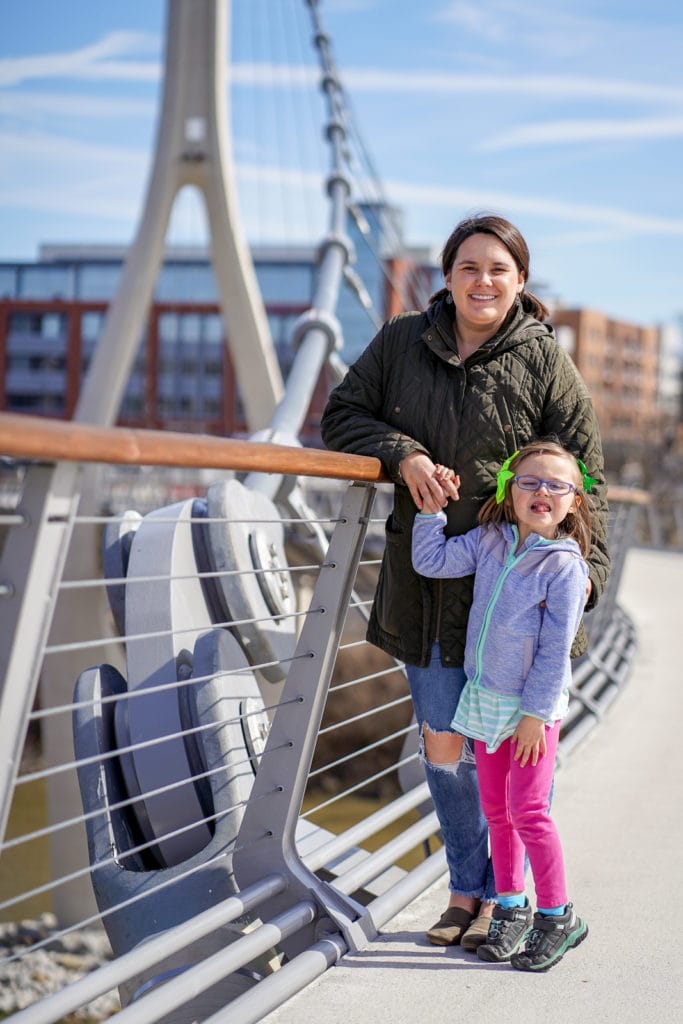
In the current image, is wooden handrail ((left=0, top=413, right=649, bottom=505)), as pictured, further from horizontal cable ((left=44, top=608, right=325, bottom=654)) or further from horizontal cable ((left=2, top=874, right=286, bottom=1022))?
horizontal cable ((left=2, top=874, right=286, bottom=1022))

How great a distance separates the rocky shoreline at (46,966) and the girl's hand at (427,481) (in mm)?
8055

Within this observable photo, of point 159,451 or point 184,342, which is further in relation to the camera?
point 184,342

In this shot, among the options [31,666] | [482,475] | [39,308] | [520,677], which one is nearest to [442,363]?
[482,475]

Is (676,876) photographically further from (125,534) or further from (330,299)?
(330,299)

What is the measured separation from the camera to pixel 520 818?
95.0 inches

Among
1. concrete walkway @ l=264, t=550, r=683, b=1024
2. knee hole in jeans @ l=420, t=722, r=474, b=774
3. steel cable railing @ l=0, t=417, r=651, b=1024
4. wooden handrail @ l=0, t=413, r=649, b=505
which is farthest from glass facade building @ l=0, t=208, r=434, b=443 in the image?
→ wooden handrail @ l=0, t=413, r=649, b=505

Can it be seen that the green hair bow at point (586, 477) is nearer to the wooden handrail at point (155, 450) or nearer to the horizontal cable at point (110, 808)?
the wooden handrail at point (155, 450)

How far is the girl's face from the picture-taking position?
2.36 metres

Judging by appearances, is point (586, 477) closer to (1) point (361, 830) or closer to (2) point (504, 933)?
(2) point (504, 933)

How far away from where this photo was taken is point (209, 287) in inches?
2061

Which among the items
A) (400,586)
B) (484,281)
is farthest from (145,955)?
(484,281)

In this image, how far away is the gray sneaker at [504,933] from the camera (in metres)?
2.50

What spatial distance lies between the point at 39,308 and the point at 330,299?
22893mm

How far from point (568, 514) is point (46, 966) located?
33.2ft
